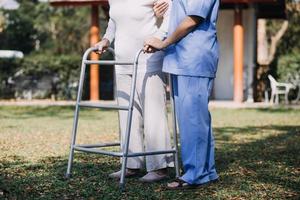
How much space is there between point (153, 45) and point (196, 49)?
31cm

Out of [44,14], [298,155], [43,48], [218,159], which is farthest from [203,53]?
[43,48]

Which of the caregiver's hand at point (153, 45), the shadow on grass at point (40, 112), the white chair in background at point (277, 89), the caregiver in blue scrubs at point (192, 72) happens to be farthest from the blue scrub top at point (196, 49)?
the white chair in background at point (277, 89)

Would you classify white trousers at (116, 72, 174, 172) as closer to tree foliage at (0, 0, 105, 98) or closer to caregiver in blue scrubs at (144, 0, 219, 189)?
caregiver in blue scrubs at (144, 0, 219, 189)

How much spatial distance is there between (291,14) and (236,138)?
57.2ft

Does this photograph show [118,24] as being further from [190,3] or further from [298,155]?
[298,155]

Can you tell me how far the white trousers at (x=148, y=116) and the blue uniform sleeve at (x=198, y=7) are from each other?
62 centimetres

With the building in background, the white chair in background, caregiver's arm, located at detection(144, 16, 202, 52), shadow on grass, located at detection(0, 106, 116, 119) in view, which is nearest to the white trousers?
caregiver's arm, located at detection(144, 16, 202, 52)

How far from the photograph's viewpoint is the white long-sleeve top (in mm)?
4996

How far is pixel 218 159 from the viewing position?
648cm

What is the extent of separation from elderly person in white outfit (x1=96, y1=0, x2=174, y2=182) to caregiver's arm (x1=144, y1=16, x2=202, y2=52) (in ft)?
0.78

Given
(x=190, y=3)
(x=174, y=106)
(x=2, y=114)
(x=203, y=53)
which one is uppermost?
(x=190, y=3)

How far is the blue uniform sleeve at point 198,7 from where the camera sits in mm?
4613

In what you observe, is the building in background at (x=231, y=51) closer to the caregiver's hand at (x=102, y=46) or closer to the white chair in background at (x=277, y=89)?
the white chair in background at (x=277, y=89)

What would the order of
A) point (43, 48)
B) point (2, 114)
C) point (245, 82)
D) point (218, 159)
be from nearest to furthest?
1. point (218, 159)
2. point (2, 114)
3. point (245, 82)
4. point (43, 48)
